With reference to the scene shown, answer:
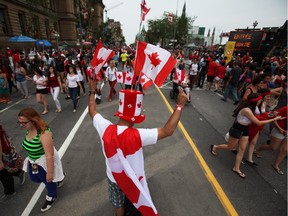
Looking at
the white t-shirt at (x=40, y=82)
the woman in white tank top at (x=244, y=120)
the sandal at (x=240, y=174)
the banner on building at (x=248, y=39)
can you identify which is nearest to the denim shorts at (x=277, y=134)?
the woman in white tank top at (x=244, y=120)

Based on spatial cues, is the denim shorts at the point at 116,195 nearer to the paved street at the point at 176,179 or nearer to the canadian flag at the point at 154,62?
the paved street at the point at 176,179

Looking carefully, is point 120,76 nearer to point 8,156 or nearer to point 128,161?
point 8,156

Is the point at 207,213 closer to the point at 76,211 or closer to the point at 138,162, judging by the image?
the point at 138,162

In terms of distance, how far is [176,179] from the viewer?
3652mm

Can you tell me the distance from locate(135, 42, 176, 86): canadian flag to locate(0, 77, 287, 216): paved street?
7.37 ft

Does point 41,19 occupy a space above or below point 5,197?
above

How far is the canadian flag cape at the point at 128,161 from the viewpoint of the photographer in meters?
1.83

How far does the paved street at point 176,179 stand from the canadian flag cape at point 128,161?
4.00 feet

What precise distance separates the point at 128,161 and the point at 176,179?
6.96 ft

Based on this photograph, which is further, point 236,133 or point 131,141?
point 236,133

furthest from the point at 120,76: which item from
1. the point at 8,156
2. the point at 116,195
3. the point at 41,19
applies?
the point at 41,19

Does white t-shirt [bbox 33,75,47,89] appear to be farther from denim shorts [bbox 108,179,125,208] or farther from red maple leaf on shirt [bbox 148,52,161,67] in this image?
red maple leaf on shirt [bbox 148,52,161,67]

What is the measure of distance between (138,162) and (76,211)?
5.78 feet

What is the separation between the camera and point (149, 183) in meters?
3.53
